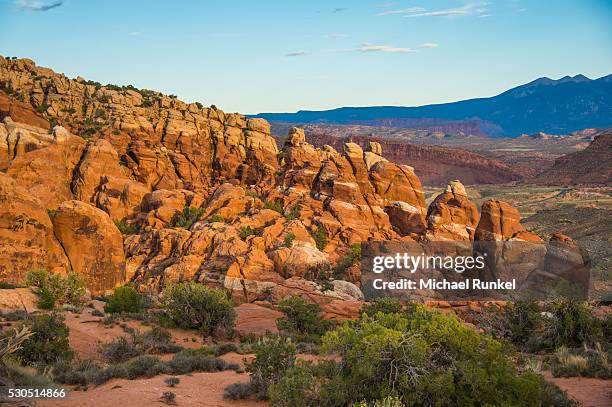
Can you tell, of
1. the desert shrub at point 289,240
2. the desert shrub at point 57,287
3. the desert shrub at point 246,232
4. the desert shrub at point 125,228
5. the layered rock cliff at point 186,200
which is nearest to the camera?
the desert shrub at point 57,287

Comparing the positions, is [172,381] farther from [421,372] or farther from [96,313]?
[96,313]

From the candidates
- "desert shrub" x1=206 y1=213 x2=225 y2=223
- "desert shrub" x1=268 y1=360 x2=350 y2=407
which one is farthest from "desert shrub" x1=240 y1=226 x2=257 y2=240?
"desert shrub" x1=268 y1=360 x2=350 y2=407

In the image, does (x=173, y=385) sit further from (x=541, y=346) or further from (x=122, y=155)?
(x=122, y=155)

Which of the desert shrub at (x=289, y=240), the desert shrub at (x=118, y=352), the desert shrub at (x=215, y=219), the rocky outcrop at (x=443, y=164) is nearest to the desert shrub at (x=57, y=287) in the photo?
the desert shrub at (x=118, y=352)

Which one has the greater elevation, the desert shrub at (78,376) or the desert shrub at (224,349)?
the desert shrub at (78,376)

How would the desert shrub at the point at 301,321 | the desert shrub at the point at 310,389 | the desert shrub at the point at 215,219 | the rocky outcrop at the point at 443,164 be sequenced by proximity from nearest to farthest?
1. the desert shrub at the point at 310,389
2. the desert shrub at the point at 301,321
3. the desert shrub at the point at 215,219
4. the rocky outcrop at the point at 443,164

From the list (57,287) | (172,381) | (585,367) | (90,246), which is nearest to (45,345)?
(172,381)

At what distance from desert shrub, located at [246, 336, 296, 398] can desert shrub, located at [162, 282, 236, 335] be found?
8.30 meters

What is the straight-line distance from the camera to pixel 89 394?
11016 millimetres

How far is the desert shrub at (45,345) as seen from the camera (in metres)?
13.6

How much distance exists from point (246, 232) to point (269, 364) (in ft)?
62.8

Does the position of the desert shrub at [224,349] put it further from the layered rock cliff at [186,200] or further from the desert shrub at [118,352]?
the layered rock cliff at [186,200]

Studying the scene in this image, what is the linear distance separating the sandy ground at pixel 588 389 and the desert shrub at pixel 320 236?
18940mm

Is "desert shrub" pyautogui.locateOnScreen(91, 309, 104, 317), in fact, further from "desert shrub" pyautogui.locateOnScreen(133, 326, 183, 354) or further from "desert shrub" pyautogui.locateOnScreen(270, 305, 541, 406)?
"desert shrub" pyautogui.locateOnScreen(270, 305, 541, 406)
